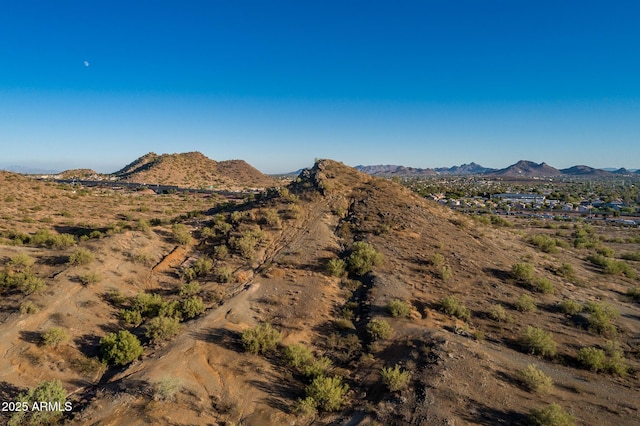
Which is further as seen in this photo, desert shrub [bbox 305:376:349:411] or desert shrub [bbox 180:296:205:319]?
desert shrub [bbox 180:296:205:319]

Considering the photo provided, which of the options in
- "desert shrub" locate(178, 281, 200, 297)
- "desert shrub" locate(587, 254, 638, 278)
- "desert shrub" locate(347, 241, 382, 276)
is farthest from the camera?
"desert shrub" locate(587, 254, 638, 278)

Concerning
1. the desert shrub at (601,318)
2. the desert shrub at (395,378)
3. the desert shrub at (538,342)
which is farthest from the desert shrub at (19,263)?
the desert shrub at (601,318)

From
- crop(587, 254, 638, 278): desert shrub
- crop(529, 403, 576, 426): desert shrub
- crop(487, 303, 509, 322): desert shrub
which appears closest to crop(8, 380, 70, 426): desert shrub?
crop(529, 403, 576, 426): desert shrub

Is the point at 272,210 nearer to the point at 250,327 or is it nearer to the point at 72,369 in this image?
the point at 250,327

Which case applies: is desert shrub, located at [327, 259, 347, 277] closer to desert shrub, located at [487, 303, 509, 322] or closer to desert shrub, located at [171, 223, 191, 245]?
desert shrub, located at [487, 303, 509, 322]

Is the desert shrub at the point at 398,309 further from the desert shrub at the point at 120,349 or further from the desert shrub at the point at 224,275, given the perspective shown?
the desert shrub at the point at 120,349

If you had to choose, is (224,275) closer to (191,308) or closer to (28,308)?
(191,308)

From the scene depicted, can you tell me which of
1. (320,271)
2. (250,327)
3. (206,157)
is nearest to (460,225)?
(320,271)

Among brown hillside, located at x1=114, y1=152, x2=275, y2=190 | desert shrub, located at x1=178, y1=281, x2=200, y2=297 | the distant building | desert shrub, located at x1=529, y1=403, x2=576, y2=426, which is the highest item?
brown hillside, located at x1=114, y1=152, x2=275, y2=190
